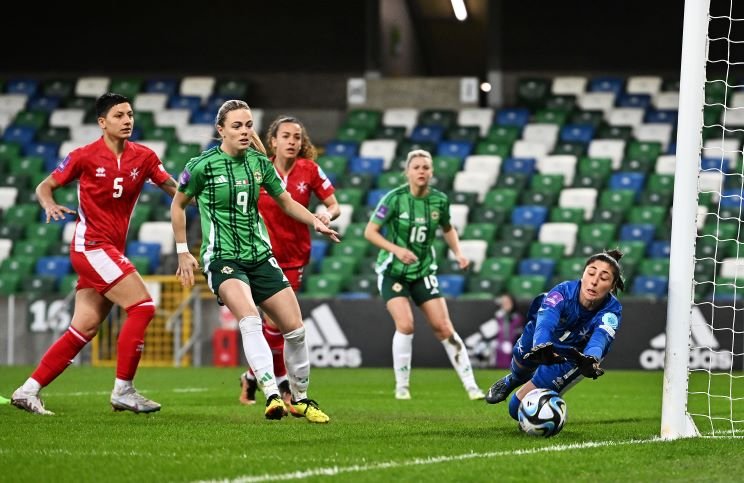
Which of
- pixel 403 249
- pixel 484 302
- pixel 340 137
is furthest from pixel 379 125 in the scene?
pixel 403 249

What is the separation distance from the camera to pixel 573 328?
8055 mm

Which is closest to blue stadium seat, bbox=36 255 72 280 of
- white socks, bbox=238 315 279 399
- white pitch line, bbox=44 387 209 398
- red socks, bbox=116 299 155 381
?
white pitch line, bbox=44 387 209 398

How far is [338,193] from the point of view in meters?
21.8

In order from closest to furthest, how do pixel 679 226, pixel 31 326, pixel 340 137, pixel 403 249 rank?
pixel 679 226 < pixel 403 249 < pixel 31 326 < pixel 340 137

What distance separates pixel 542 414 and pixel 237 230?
6.98 feet

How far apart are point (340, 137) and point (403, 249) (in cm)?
1297

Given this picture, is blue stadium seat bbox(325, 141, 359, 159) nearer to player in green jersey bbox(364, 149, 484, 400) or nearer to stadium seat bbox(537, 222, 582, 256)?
stadium seat bbox(537, 222, 582, 256)

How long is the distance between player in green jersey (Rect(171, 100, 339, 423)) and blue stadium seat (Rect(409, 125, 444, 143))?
15.3 meters

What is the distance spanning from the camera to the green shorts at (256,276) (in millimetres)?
8070

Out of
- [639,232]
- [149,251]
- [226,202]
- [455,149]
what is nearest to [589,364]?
[226,202]

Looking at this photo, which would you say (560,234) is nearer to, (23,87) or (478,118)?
(478,118)

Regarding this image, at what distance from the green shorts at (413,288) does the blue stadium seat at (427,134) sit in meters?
11.7

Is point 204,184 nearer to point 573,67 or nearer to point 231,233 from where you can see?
point 231,233

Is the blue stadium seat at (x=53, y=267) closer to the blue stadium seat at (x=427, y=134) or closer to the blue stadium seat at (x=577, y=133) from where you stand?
the blue stadium seat at (x=427, y=134)
